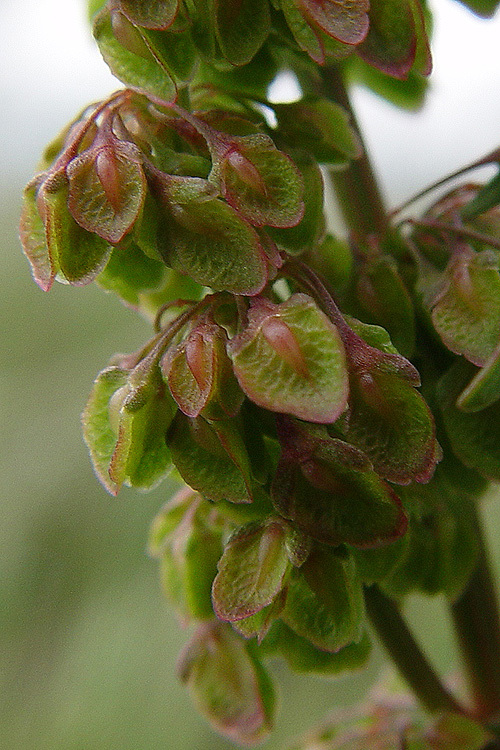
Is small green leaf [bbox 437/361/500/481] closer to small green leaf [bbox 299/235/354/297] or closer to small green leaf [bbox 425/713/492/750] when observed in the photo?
small green leaf [bbox 299/235/354/297]

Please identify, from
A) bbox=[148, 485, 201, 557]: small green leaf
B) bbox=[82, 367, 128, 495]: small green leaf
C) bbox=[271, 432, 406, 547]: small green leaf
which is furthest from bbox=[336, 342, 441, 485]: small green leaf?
bbox=[148, 485, 201, 557]: small green leaf

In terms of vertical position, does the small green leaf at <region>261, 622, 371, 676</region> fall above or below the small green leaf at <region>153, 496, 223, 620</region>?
above

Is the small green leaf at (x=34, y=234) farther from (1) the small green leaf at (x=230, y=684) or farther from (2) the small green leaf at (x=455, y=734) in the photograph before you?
(2) the small green leaf at (x=455, y=734)

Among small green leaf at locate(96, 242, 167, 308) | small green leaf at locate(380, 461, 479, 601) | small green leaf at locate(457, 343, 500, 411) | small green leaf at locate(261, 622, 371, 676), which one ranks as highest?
small green leaf at locate(457, 343, 500, 411)

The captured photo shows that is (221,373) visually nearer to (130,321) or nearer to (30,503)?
(30,503)

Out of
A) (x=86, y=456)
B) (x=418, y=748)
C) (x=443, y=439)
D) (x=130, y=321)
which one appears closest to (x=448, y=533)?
(x=443, y=439)

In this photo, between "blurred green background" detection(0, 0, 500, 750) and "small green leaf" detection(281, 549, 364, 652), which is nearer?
"small green leaf" detection(281, 549, 364, 652)

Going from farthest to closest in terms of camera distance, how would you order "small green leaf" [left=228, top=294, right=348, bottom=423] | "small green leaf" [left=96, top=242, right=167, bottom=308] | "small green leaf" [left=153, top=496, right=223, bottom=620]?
"small green leaf" [left=153, top=496, right=223, bottom=620] → "small green leaf" [left=96, top=242, right=167, bottom=308] → "small green leaf" [left=228, top=294, right=348, bottom=423]

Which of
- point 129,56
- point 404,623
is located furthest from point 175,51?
point 404,623
